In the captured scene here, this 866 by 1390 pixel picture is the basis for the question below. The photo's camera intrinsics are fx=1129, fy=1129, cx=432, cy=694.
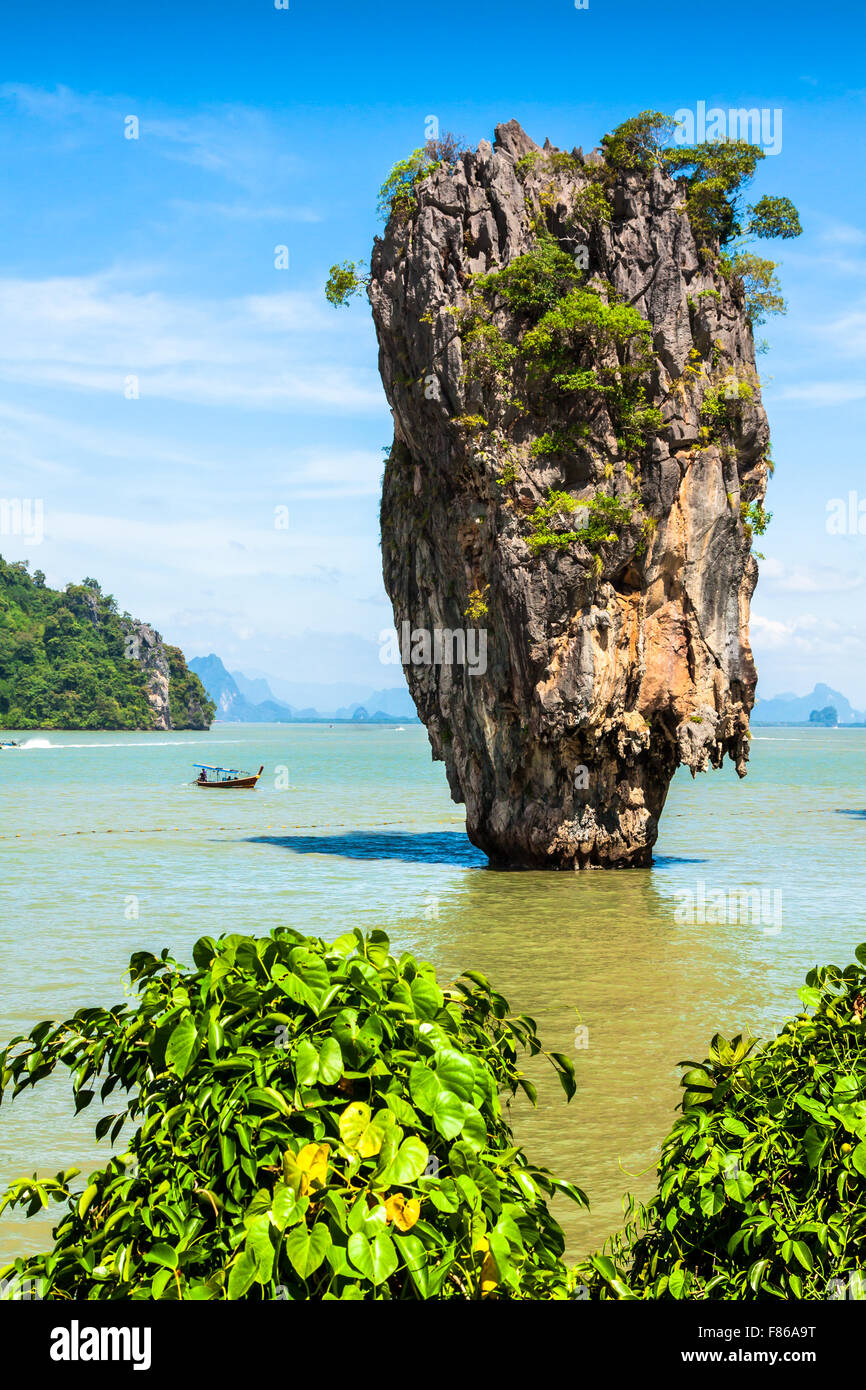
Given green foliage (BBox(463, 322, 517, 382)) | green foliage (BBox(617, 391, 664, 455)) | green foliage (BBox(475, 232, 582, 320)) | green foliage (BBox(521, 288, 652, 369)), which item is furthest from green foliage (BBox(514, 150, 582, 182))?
green foliage (BBox(617, 391, 664, 455))

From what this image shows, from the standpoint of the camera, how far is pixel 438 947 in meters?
15.4

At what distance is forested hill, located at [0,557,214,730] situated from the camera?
127 metres

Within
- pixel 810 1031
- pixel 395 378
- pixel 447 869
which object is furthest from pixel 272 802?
pixel 810 1031

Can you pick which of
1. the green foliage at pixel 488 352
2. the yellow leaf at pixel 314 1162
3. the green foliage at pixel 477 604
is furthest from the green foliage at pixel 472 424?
the yellow leaf at pixel 314 1162

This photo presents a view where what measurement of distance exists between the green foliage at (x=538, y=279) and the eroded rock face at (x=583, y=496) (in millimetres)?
360

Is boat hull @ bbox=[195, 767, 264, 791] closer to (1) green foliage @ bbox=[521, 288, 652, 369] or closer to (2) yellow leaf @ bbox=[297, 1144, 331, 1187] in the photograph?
(1) green foliage @ bbox=[521, 288, 652, 369]

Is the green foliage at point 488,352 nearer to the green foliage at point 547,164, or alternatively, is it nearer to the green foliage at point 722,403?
the green foliage at point 547,164

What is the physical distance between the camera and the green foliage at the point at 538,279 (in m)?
20.7

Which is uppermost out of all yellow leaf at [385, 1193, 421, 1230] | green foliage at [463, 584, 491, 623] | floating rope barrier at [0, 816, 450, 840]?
green foliage at [463, 584, 491, 623]

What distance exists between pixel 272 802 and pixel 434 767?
36.5 meters

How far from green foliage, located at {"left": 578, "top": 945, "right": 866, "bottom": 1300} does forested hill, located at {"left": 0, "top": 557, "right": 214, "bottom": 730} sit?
131 meters

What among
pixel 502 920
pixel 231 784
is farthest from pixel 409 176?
pixel 231 784

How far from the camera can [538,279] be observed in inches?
818

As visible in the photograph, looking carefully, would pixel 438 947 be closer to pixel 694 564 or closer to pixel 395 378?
pixel 694 564
